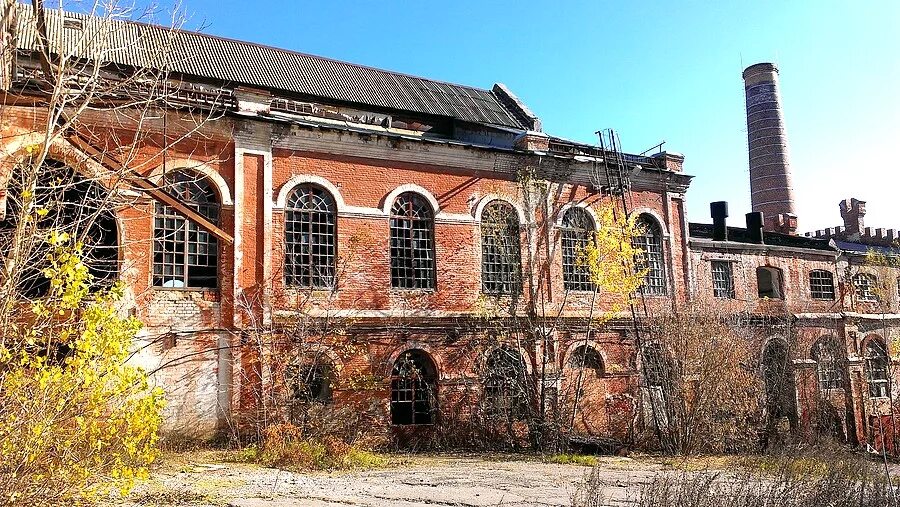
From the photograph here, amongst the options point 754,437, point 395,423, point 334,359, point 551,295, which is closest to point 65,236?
point 334,359

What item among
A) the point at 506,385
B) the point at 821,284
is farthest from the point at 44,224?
the point at 821,284

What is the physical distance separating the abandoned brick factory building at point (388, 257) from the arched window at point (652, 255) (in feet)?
0.25

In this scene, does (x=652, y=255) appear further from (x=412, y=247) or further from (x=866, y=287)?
(x=866, y=287)

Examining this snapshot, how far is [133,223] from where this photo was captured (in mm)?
14180

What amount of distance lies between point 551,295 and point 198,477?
34.6ft

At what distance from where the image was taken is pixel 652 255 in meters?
20.6

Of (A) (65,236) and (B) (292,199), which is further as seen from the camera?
(B) (292,199)

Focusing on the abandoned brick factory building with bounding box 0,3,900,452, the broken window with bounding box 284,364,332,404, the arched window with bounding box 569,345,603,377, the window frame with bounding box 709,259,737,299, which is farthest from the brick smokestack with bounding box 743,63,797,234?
the broken window with bounding box 284,364,332,404

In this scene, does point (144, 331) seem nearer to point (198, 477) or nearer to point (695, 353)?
point (198, 477)

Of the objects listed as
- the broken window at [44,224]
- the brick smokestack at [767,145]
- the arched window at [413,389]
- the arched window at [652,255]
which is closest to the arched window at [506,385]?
the arched window at [413,389]

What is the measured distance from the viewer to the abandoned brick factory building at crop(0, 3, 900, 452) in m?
14.4

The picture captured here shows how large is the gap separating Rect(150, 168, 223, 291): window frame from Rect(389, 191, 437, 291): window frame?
4.18 m

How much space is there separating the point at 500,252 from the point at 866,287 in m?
16.5

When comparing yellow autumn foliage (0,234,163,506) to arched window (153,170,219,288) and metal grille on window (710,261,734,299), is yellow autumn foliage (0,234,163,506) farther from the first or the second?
metal grille on window (710,261,734,299)
